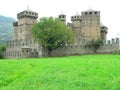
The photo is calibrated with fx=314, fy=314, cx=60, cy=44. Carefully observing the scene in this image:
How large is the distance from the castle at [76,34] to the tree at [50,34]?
3.20m

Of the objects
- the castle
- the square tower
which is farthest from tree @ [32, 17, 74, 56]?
the square tower

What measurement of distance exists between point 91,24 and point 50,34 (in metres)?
19.1

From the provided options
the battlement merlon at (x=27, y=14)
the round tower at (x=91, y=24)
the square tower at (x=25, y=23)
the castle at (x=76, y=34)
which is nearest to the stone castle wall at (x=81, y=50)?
the castle at (x=76, y=34)

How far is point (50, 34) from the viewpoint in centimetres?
6675

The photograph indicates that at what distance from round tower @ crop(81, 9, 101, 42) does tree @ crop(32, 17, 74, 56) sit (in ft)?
46.3

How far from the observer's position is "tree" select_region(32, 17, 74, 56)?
66.6m

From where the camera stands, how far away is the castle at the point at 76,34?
71688 millimetres

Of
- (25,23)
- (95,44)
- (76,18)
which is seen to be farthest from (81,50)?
(25,23)

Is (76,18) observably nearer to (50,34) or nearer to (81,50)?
(81,50)

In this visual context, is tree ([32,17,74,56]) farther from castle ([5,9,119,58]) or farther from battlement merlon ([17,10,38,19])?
battlement merlon ([17,10,38,19])

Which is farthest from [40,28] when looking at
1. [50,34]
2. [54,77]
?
[54,77]

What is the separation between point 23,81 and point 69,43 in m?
54.5

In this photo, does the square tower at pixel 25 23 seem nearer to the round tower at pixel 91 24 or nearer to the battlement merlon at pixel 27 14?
the battlement merlon at pixel 27 14

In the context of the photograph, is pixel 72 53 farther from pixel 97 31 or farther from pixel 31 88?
pixel 31 88
